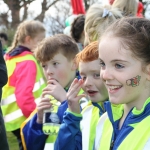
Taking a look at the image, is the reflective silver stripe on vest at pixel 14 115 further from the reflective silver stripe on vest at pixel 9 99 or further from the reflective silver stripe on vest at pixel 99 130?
the reflective silver stripe on vest at pixel 99 130

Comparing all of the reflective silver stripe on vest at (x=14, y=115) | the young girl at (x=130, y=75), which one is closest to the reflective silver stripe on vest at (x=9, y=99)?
the reflective silver stripe on vest at (x=14, y=115)

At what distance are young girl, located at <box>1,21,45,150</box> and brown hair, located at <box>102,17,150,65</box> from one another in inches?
94.7

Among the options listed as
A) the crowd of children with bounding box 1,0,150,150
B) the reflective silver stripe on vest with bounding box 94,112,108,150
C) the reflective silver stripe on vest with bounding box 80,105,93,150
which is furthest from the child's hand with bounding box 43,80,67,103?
the reflective silver stripe on vest with bounding box 94,112,108,150

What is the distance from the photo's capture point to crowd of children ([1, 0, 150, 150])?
5.30 ft

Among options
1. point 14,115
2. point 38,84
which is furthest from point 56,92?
point 14,115

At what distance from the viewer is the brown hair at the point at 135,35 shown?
1617 mm

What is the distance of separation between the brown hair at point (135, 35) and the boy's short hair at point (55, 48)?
1100mm

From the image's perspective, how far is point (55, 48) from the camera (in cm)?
282

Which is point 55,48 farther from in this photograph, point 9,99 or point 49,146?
point 9,99

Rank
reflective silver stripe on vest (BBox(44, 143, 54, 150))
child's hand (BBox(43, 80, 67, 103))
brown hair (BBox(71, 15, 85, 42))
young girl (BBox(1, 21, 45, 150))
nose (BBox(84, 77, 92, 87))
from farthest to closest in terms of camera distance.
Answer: brown hair (BBox(71, 15, 85, 42)) → young girl (BBox(1, 21, 45, 150)) → reflective silver stripe on vest (BBox(44, 143, 54, 150)) → child's hand (BBox(43, 80, 67, 103)) → nose (BBox(84, 77, 92, 87))

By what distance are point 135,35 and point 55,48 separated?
4.10ft

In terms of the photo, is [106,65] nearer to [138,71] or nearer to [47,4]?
[138,71]

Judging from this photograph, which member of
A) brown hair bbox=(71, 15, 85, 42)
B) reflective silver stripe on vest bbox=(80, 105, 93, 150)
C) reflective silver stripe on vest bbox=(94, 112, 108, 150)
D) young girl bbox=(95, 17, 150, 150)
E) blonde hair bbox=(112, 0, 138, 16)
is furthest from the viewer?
brown hair bbox=(71, 15, 85, 42)

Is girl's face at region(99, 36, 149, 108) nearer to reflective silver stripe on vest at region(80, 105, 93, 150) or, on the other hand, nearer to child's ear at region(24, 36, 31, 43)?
reflective silver stripe on vest at region(80, 105, 93, 150)
